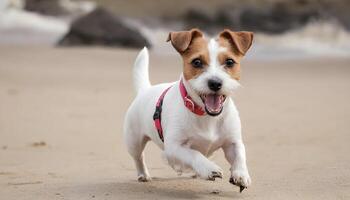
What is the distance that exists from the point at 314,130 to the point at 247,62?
26.6ft

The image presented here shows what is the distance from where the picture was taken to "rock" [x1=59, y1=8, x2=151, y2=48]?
60.5 ft

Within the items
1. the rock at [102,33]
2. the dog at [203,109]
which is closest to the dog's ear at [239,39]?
the dog at [203,109]

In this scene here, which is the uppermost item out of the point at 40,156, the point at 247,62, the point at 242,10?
the point at 242,10

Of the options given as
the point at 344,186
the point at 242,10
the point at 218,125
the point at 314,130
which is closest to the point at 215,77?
the point at 218,125

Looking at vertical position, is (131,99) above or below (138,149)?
above

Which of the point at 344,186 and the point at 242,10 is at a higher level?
the point at 242,10

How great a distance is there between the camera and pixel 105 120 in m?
9.56

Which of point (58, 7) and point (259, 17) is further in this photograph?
point (58, 7)

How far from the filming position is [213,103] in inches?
204

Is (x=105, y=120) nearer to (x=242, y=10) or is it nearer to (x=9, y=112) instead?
(x=9, y=112)

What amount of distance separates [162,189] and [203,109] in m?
0.65

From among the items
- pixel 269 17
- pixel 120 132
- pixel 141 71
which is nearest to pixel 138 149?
pixel 141 71

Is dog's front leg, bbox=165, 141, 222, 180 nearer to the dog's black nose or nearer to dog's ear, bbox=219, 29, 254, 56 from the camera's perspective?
the dog's black nose

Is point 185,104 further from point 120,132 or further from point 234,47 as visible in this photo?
point 120,132
